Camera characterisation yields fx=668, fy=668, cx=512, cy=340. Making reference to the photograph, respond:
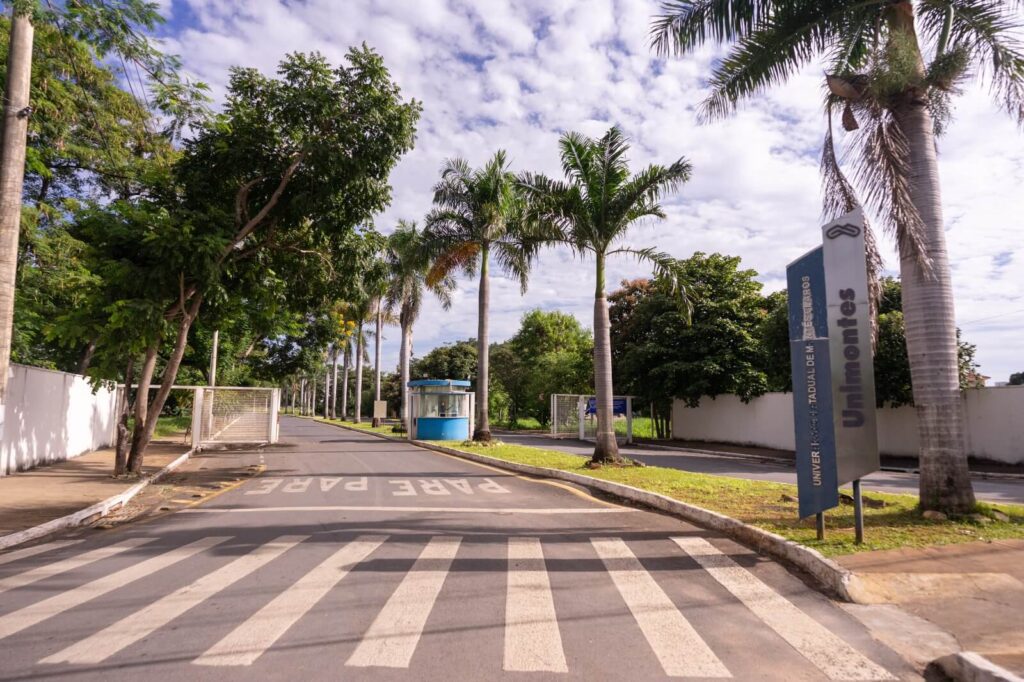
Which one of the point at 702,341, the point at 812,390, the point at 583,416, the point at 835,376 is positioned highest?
the point at 702,341

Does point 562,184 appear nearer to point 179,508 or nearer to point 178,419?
point 179,508

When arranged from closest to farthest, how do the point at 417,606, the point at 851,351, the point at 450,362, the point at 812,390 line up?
1. the point at 417,606
2. the point at 851,351
3. the point at 812,390
4. the point at 450,362

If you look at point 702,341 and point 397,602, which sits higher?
point 702,341

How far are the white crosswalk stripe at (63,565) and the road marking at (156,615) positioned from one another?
1528mm

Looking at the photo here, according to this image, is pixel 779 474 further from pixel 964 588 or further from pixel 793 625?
pixel 793 625

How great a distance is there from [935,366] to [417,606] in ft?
22.1

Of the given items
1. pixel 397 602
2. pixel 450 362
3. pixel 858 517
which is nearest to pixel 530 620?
pixel 397 602

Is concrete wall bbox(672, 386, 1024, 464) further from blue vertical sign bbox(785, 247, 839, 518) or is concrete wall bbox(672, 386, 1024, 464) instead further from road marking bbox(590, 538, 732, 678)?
road marking bbox(590, 538, 732, 678)

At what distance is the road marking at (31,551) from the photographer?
7055 millimetres

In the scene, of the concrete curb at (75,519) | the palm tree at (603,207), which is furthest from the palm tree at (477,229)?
the concrete curb at (75,519)

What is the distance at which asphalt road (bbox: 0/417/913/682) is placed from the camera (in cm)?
409

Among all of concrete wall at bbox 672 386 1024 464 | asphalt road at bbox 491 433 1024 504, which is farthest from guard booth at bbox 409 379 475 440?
concrete wall at bbox 672 386 1024 464

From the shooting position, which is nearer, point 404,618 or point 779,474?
point 404,618

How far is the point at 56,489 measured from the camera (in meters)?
11.8
